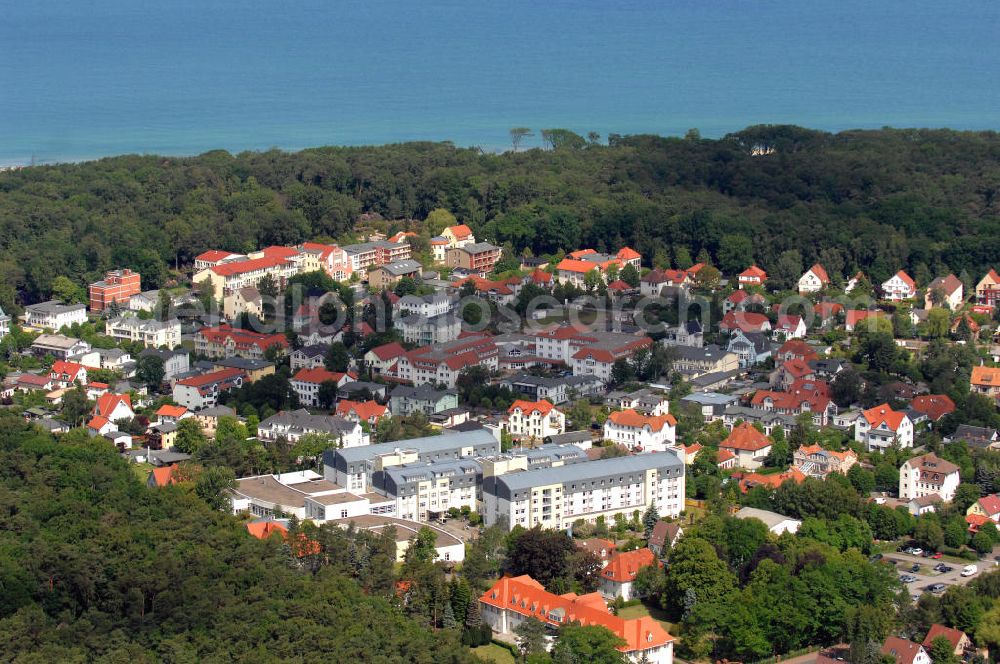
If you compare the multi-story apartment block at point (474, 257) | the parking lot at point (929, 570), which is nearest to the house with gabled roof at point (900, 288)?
the multi-story apartment block at point (474, 257)

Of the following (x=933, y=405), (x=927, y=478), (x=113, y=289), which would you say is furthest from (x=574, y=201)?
(x=927, y=478)

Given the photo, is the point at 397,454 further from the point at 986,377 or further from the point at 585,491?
the point at 986,377

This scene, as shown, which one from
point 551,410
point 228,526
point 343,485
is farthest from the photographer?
point 551,410

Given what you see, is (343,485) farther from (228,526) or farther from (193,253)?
(193,253)

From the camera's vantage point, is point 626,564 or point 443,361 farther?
point 443,361

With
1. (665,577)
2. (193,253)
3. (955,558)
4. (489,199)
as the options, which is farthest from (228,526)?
(489,199)

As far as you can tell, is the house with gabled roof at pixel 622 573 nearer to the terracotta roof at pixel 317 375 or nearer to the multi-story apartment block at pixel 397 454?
the multi-story apartment block at pixel 397 454
